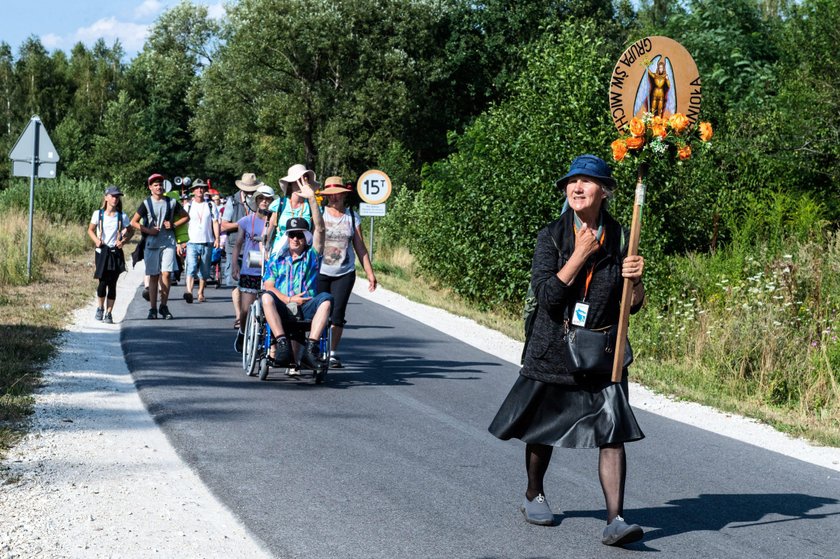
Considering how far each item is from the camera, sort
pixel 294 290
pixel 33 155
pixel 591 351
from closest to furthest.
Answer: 1. pixel 591 351
2. pixel 294 290
3. pixel 33 155

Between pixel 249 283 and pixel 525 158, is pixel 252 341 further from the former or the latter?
pixel 525 158

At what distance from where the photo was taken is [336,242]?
455 inches

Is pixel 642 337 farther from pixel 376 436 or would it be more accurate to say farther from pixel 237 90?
pixel 237 90

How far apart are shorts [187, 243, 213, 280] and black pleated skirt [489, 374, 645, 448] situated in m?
13.0

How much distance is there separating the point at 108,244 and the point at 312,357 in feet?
19.2

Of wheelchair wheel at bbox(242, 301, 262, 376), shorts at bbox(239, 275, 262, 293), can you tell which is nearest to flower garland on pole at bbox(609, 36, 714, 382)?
wheelchair wheel at bbox(242, 301, 262, 376)

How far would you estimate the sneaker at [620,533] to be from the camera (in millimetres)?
5359

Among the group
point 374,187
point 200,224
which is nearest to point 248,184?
point 200,224

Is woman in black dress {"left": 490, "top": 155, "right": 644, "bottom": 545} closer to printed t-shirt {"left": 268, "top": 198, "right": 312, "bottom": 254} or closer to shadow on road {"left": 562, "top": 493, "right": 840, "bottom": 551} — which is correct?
shadow on road {"left": 562, "top": 493, "right": 840, "bottom": 551}

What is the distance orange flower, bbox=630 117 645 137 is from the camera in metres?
5.74

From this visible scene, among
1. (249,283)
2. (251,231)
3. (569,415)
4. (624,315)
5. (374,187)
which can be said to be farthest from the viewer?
(374,187)

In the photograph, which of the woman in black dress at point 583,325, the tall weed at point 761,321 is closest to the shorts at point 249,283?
the tall weed at point 761,321

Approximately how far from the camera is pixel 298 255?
35.5 feet

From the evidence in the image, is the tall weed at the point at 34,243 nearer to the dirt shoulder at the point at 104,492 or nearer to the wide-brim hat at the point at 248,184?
the wide-brim hat at the point at 248,184
